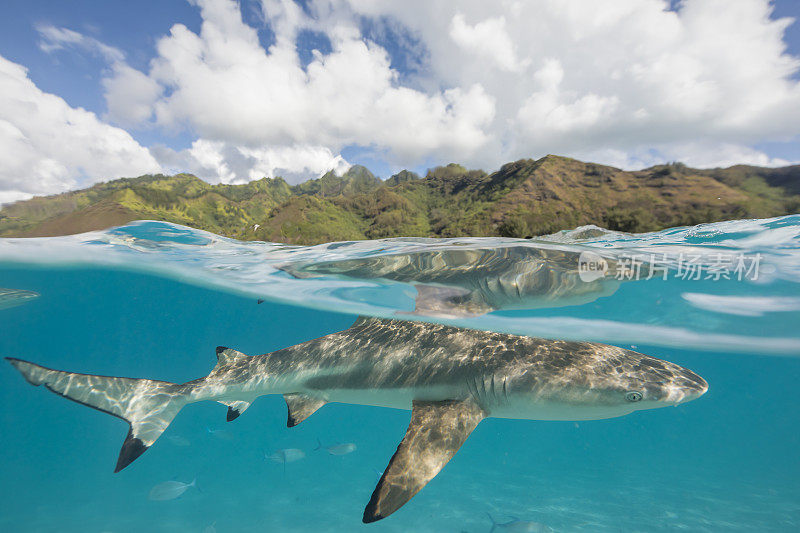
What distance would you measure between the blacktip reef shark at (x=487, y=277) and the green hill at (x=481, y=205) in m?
5.80

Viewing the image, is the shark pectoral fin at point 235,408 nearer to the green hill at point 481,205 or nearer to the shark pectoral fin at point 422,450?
the shark pectoral fin at point 422,450

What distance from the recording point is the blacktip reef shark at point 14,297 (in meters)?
16.1

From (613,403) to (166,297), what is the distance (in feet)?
84.0

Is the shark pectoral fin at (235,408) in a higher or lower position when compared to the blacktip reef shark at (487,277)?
lower

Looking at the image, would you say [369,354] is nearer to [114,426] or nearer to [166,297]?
[166,297]

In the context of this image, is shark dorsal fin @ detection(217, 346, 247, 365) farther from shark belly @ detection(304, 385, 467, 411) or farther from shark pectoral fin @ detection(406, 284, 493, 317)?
shark pectoral fin @ detection(406, 284, 493, 317)

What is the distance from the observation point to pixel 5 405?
47594mm

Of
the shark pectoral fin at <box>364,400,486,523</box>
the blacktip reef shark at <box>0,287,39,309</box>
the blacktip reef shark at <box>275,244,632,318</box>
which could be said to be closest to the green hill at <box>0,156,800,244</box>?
the blacktip reef shark at <box>275,244,632,318</box>

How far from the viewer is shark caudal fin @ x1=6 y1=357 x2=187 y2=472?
4746 millimetres

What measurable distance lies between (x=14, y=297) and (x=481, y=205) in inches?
3465

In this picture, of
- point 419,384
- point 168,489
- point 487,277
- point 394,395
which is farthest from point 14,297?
point 487,277

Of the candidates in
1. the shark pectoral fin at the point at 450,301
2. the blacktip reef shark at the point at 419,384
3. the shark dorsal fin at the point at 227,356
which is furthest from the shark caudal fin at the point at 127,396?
the shark pectoral fin at the point at 450,301

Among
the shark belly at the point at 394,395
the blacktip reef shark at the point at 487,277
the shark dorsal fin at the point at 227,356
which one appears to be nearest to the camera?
the shark belly at the point at 394,395

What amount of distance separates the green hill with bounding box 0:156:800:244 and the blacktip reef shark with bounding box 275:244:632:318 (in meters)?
5.80
